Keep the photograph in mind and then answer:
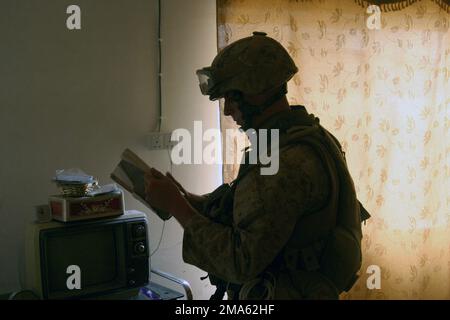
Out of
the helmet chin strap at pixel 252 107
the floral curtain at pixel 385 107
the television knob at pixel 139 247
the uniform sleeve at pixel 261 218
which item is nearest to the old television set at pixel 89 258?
the television knob at pixel 139 247

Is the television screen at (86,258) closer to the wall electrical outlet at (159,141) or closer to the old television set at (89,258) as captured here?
the old television set at (89,258)

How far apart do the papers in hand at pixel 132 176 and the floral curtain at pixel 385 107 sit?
30.8 inches

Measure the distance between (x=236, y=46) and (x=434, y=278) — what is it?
187 centimetres

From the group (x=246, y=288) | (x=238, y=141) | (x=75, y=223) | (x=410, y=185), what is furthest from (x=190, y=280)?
(x=410, y=185)

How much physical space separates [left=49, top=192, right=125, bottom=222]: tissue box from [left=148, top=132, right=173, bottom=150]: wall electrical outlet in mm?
493

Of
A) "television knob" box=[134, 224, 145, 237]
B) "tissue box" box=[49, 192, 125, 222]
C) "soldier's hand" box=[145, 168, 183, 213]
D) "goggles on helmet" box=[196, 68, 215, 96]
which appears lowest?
"television knob" box=[134, 224, 145, 237]

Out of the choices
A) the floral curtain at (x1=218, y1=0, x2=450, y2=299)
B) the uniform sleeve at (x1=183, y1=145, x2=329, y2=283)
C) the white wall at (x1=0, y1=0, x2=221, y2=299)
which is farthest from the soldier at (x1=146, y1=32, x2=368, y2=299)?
the floral curtain at (x1=218, y1=0, x2=450, y2=299)

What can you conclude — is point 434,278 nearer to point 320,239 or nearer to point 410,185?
point 410,185

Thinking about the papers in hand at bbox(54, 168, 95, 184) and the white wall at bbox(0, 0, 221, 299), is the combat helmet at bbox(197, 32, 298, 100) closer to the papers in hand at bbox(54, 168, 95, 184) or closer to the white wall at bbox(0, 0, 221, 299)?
the papers in hand at bbox(54, 168, 95, 184)

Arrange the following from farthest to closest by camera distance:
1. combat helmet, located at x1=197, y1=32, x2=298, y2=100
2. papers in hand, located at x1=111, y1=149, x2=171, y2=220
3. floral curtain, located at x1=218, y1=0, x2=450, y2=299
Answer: floral curtain, located at x1=218, y1=0, x2=450, y2=299 < papers in hand, located at x1=111, y1=149, x2=171, y2=220 < combat helmet, located at x1=197, y1=32, x2=298, y2=100

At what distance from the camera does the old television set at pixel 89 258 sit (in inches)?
51.6

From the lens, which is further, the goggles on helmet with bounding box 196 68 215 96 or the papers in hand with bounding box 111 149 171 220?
the papers in hand with bounding box 111 149 171 220

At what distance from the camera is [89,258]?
140cm

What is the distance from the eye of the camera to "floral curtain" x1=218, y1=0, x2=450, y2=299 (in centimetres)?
205
